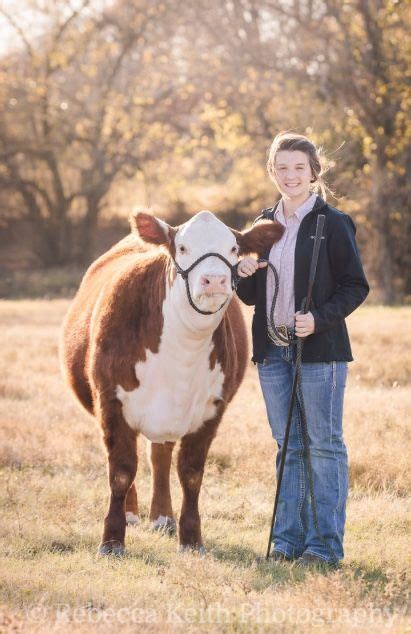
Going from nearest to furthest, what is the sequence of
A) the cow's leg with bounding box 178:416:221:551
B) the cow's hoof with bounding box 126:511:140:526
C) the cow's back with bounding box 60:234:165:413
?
the cow's leg with bounding box 178:416:221:551
the cow's back with bounding box 60:234:165:413
the cow's hoof with bounding box 126:511:140:526

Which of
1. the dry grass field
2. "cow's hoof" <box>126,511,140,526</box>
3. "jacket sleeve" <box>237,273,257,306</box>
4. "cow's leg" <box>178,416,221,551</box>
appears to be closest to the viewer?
the dry grass field

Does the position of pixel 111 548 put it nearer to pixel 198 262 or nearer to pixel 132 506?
pixel 132 506

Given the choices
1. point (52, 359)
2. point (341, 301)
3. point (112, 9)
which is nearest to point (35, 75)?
point (112, 9)

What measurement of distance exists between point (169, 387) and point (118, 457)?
0.51 meters

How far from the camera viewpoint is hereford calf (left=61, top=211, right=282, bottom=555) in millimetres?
4914

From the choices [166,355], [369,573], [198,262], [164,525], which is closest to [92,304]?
[166,355]

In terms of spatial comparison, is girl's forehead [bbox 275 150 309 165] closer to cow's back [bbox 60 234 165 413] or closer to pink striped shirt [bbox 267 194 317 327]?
pink striped shirt [bbox 267 194 317 327]

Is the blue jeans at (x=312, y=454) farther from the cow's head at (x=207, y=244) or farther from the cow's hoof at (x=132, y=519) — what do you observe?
the cow's hoof at (x=132, y=519)

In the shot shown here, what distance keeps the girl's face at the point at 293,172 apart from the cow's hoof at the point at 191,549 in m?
2.01

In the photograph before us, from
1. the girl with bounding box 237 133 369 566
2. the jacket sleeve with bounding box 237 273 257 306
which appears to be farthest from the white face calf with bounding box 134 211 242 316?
the jacket sleeve with bounding box 237 273 257 306

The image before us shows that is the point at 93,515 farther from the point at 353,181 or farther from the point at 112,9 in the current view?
the point at 112,9

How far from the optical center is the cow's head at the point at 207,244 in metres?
4.62

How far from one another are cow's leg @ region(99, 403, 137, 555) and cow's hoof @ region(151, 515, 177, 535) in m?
0.62

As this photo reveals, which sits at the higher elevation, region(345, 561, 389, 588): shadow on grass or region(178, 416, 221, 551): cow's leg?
region(178, 416, 221, 551): cow's leg
